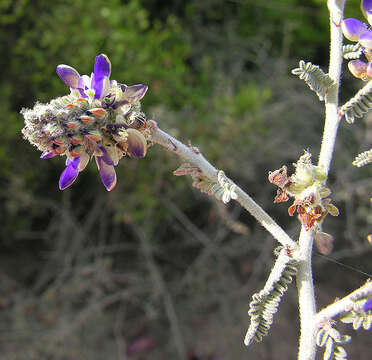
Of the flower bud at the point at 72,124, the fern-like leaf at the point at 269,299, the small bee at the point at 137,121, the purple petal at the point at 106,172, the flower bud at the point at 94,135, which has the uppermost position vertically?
the small bee at the point at 137,121

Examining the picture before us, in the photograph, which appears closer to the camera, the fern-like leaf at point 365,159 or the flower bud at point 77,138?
the flower bud at point 77,138

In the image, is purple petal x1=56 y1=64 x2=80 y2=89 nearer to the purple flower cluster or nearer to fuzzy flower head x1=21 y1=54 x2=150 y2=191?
fuzzy flower head x1=21 y1=54 x2=150 y2=191

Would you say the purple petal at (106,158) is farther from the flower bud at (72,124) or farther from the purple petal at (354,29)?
the purple petal at (354,29)

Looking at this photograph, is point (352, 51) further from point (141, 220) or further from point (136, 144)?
point (141, 220)

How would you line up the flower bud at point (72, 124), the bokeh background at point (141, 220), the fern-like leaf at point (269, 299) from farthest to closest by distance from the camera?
the bokeh background at point (141, 220)
the fern-like leaf at point (269, 299)
the flower bud at point (72, 124)

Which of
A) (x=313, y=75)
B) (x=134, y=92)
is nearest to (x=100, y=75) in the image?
(x=134, y=92)

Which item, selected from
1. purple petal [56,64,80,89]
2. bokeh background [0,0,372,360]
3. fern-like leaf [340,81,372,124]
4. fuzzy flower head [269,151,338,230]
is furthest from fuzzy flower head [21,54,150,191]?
bokeh background [0,0,372,360]

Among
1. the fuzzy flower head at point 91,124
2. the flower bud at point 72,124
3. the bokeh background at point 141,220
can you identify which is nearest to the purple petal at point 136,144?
the fuzzy flower head at point 91,124
